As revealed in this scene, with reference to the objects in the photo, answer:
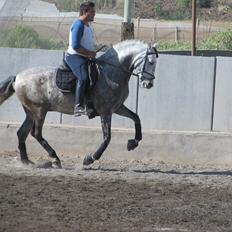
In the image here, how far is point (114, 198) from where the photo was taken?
11.4 metres

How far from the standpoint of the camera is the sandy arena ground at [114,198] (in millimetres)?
9664

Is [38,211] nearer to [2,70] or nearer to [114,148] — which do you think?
[114,148]

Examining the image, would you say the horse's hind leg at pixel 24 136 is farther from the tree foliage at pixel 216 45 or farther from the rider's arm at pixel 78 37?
the tree foliage at pixel 216 45

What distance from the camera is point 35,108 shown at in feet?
48.5

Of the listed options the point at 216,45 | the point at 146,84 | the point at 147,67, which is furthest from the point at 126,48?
the point at 216,45

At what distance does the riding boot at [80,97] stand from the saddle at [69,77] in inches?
5.1

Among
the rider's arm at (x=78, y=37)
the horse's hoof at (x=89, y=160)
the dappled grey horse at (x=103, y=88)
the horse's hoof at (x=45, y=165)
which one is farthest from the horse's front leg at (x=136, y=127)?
the horse's hoof at (x=45, y=165)

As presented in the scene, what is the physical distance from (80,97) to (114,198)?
3.14m

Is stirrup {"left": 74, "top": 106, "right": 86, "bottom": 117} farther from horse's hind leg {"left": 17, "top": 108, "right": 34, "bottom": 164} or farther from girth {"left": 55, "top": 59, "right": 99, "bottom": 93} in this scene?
horse's hind leg {"left": 17, "top": 108, "right": 34, "bottom": 164}

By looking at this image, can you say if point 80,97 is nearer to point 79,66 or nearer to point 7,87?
point 79,66

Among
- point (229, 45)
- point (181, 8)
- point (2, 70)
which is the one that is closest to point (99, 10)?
point (181, 8)

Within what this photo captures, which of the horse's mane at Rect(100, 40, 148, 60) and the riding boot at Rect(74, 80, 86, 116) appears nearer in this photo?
the riding boot at Rect(74, 80, 86, 116)

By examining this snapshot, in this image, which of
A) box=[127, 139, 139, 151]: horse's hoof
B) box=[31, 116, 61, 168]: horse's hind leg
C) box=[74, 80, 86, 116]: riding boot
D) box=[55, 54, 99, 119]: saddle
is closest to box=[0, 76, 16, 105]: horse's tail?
box=[31, 116, 61, 168]: horse's hind leg

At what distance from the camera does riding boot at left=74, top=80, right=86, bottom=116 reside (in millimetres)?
14234
